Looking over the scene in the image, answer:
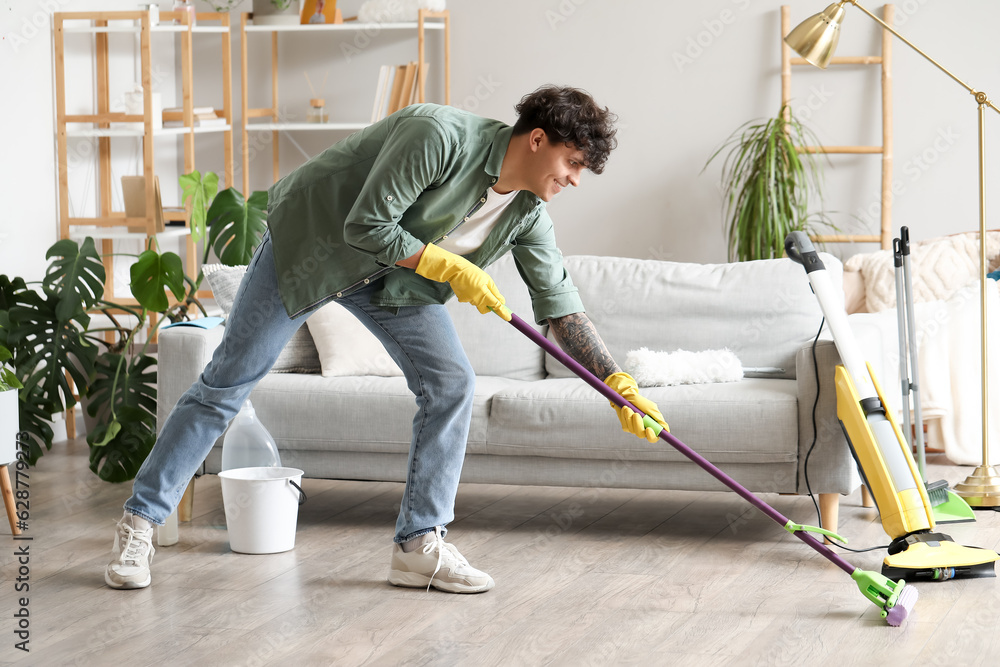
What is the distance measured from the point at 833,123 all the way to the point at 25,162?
3.27m

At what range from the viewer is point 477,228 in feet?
7.59

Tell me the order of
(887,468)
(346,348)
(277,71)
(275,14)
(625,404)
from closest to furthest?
(625,404)
(887,468)
(346,348)
(275,14)
(277,71)

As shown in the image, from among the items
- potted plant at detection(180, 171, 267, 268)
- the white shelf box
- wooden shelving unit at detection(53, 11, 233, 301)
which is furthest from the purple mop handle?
the white shelf box

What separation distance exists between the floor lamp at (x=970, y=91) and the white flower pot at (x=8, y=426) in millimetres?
2272

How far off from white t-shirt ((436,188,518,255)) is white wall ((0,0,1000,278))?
8.15ft

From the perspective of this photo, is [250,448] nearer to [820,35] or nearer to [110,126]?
[820,35]

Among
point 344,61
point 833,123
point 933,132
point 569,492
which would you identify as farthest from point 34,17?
point 933,132

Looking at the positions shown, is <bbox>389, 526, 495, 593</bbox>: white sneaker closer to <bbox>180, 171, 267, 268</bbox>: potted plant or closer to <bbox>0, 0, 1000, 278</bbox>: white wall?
<bbox>180, 171, 267, 268</bbox>: potted plant

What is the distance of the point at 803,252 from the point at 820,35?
66cm

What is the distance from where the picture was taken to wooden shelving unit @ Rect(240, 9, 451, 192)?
16.0 ft

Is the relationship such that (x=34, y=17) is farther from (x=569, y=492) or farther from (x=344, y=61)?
(x=569, y=492)

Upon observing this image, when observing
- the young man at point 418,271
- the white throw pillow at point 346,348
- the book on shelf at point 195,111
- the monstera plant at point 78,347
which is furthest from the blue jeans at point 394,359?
the book on shelf at point 195,111

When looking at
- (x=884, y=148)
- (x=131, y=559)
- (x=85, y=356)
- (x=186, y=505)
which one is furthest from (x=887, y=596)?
(x=884, y=148)

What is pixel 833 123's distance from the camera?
4.71 metres
